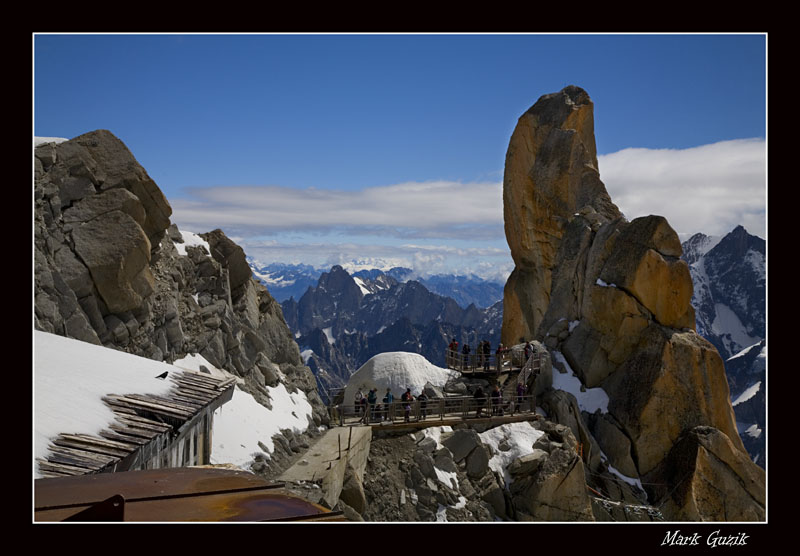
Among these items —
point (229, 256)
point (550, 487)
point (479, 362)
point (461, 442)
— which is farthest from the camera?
point (229, 256)

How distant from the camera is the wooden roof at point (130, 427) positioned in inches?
333

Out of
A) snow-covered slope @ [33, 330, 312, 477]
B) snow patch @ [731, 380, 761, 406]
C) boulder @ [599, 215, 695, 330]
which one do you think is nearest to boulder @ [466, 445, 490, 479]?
snow-covered slope @ [33, 330, 312, 477]

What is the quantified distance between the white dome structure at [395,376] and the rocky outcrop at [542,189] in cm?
1955

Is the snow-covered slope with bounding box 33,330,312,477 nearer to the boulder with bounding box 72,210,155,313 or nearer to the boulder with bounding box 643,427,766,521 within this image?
the boulder with bounding box 72,210,155,313

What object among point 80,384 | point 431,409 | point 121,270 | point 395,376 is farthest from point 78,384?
point 395,376

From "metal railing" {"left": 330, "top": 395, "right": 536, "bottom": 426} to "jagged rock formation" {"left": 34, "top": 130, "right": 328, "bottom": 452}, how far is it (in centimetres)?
490

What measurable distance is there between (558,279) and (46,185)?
90.7 ft

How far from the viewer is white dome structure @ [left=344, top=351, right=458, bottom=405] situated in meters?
30.6

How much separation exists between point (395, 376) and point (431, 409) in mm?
4617

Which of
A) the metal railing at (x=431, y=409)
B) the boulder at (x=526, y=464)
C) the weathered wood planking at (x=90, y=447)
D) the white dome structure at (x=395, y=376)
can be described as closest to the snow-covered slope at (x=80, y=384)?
the weathered wood planking at (x=90, y=447)

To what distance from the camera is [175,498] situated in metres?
5.38

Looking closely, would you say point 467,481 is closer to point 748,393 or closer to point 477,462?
point 477,462

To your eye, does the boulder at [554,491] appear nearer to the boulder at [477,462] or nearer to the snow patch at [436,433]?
the boulder at [477,462]

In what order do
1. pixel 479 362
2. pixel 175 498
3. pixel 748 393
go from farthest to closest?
pixel 748 393, pixel 479 362, pixel 175 498
